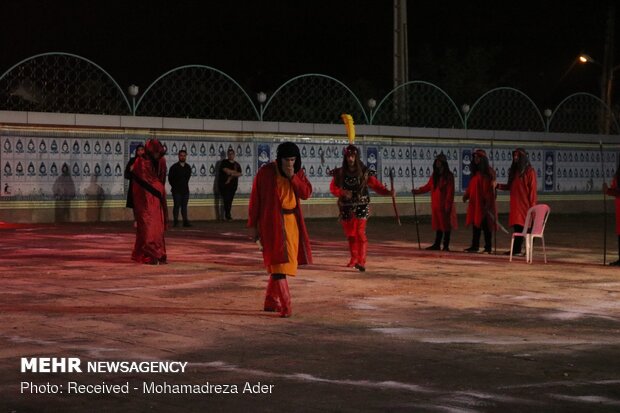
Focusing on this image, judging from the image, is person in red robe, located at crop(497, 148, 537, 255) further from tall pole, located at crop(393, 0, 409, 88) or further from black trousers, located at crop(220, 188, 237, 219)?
tall pole, located at crop(393, 0, 409, 88)

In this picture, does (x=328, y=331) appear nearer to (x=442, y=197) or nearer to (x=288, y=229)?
(x=288, y=229)

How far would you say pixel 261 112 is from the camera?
29500mm

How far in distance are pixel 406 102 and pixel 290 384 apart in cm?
2432

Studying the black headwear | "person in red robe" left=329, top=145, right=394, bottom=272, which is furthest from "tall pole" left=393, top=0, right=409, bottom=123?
the black headwear

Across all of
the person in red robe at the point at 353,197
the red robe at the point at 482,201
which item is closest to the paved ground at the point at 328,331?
the person in red robe at the point at 353,197

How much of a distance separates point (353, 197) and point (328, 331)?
19.9ft

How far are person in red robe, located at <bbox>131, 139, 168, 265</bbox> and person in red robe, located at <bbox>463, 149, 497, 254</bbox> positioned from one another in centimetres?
558

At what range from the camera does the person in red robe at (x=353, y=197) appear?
53.4 feet

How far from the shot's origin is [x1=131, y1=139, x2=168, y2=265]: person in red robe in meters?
16.7

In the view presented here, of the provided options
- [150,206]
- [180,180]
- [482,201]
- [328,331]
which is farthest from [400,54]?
[328,331]

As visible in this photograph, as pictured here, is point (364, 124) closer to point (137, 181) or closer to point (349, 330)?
point (137, 181)

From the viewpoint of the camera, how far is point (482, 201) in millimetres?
19984

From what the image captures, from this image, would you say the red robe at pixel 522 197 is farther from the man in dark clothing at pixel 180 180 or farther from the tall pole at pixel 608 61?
the tall pole at pixel 608 61

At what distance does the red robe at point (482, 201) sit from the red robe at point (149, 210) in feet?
18.3
